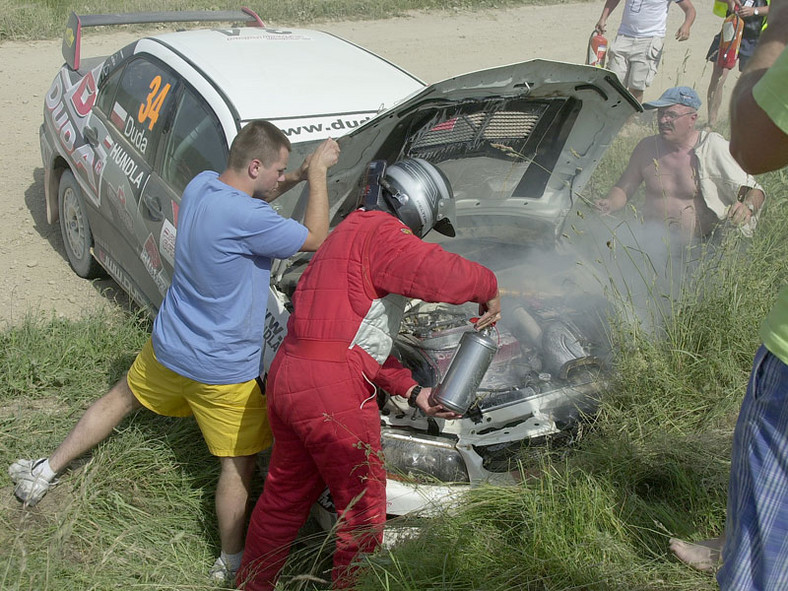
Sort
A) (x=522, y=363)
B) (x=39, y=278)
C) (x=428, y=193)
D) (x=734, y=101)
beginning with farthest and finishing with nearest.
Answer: (x=39, y=278) < (x=522, y=363) < (x=428, y=193) < (x=734, y=101)

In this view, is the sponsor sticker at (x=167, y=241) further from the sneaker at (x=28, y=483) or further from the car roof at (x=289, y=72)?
the sneaker at (x=28, y=483)

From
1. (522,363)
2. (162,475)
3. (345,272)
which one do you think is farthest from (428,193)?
(162,475)

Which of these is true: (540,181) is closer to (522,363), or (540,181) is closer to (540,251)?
(540,251)

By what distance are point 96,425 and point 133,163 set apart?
1607 mm

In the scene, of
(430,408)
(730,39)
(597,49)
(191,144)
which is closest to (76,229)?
(191,144)

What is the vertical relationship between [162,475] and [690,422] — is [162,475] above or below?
below

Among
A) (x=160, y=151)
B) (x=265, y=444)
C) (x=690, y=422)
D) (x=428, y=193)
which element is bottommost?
(x=265, y=444)

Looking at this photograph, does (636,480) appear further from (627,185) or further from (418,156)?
(627,185)

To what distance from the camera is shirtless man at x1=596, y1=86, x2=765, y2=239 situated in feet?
15.6

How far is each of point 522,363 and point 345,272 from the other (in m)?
1.19

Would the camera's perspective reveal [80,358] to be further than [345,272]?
Yes

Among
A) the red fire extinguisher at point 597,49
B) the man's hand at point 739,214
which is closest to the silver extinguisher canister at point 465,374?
the man's hand at point 739,214

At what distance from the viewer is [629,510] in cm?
301

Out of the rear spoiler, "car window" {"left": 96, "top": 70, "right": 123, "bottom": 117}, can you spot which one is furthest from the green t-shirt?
the rear spoiler
